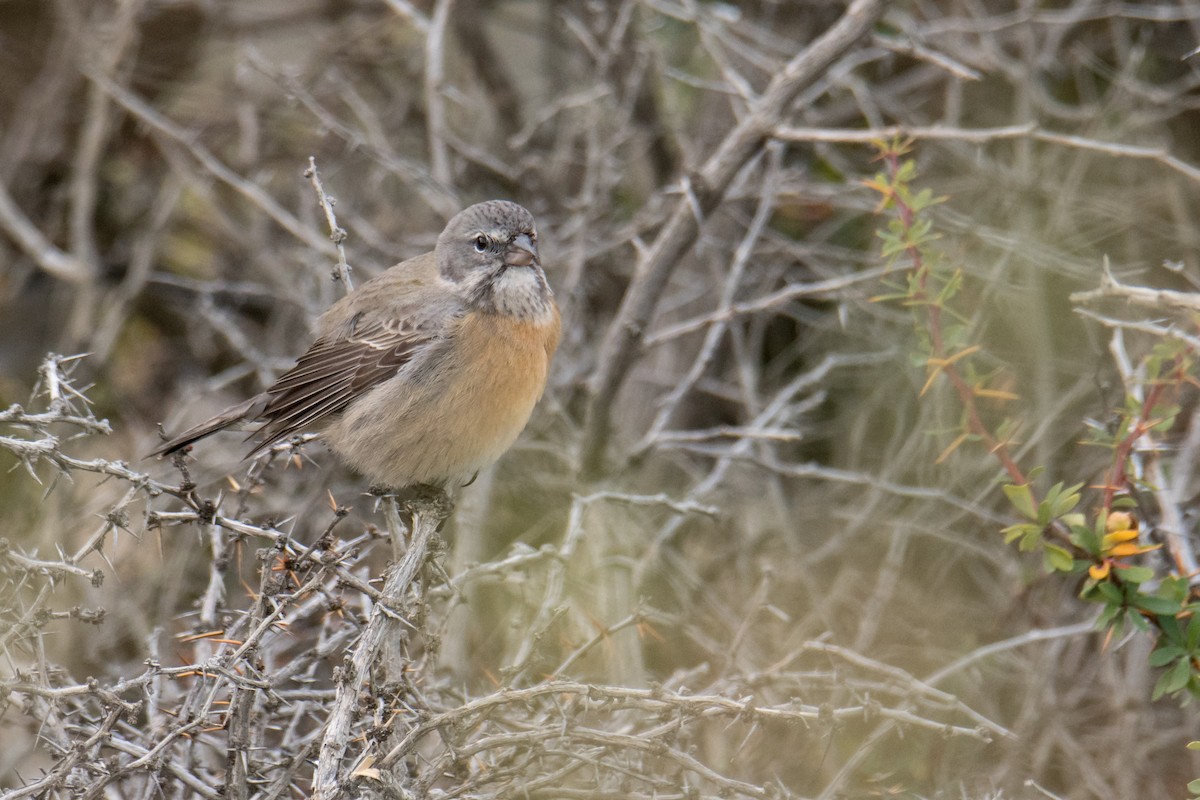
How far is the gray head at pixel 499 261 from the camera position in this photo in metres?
4.75

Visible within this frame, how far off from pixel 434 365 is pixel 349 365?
36cm

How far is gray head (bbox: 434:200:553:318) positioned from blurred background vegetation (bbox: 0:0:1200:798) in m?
0.52

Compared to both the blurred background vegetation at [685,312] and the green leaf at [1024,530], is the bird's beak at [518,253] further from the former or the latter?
the green leaf at [1024,530]

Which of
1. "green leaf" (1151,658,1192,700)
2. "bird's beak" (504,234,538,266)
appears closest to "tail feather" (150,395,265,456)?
"bird's beak" (504,234,538,266)

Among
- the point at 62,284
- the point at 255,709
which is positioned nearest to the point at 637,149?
the point at 62,284

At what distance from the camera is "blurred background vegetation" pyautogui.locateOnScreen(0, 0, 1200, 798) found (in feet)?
14.6

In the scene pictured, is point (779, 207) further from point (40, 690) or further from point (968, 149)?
point (40, 690)

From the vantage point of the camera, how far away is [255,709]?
3053mm

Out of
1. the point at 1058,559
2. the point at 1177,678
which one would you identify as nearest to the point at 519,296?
the point at 1058,559

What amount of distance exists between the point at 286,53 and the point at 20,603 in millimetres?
6023

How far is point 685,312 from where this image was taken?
6.64 metres

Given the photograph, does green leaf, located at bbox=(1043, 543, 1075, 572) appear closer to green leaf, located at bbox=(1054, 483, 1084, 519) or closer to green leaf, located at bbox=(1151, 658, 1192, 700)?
green leaf, located at bbox=(1054, 483, 1084, 519)

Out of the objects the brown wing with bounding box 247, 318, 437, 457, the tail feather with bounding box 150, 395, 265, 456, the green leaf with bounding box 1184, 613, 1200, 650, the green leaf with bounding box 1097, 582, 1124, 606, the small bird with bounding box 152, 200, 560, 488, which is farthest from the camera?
the brown wing with bounding box 247, 318, 437, 457

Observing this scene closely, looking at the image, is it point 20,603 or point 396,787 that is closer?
point 396,787
